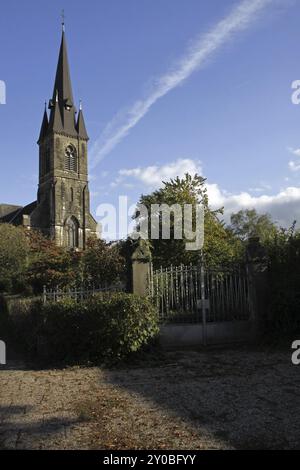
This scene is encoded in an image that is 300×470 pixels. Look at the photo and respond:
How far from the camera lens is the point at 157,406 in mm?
5801

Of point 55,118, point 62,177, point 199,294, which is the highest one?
point 55,118

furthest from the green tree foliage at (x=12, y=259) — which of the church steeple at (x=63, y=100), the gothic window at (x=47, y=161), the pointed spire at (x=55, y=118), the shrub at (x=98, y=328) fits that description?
the church steeple at (x=63, y=100)

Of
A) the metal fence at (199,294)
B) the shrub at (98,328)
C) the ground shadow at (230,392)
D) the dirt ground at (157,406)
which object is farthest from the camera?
the metal fence at (199,294)

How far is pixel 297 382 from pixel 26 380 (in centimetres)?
447

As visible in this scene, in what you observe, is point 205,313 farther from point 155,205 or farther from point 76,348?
point 155,205

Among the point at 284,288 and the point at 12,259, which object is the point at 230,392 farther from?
the point at 12,259

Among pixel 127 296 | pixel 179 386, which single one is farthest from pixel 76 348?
pixel 179 386

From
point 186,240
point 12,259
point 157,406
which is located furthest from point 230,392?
point 12,259

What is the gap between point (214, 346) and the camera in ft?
35.2

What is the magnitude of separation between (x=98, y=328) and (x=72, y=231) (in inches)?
2018

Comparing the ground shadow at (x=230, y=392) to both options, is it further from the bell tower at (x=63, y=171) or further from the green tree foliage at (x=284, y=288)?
the bell tower at (x=63, y=171)

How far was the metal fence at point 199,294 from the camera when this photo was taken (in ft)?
36.5

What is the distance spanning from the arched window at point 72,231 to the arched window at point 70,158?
7257 mm

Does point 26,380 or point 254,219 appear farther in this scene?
point 254,219
